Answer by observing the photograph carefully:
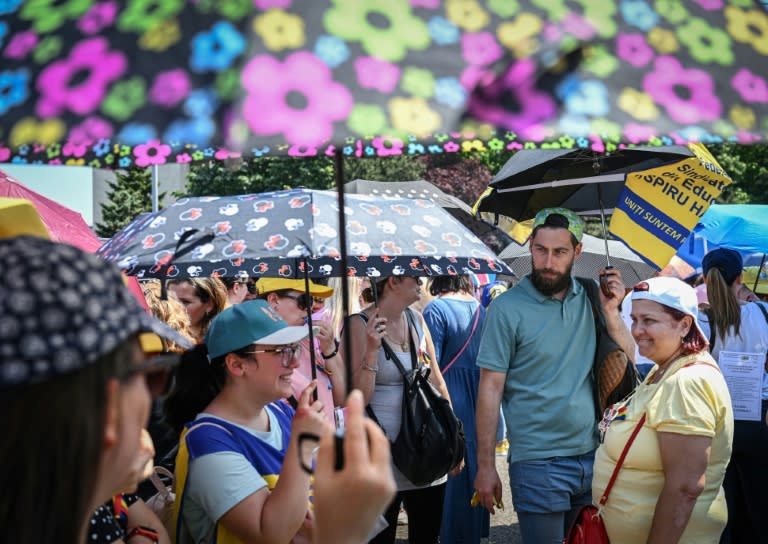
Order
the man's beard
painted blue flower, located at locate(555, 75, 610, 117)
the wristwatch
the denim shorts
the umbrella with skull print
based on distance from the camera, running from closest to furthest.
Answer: painted blue flower, located at locate(555, 75, 610, 117), the wristwatch, the denim shorts, the umbrella with skull print, the man's beard

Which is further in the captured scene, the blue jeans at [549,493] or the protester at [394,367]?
the protester at [394,367]

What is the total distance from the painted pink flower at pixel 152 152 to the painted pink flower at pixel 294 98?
219 mm

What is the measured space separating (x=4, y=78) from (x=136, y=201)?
2130 cm

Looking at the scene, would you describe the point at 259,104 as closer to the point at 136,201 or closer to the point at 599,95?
the point at 599,95

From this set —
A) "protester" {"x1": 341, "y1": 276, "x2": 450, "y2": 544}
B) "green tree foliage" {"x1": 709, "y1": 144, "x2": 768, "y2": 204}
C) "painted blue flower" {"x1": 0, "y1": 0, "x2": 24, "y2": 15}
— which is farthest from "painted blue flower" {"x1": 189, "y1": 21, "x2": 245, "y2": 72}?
"green tree foliage" {"x1": 709, "y1": 144, "x2": 768, "y2": 204}

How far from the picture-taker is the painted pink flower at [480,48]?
5.76 ft

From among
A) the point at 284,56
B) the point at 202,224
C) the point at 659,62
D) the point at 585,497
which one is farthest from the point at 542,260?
the point at 284,56

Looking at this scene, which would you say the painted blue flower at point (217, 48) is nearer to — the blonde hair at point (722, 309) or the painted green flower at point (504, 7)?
the painted green flower at point (504, 7)

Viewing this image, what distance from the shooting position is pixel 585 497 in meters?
4.77

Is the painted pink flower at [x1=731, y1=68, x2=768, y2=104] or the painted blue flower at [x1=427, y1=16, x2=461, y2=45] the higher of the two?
the painted blue flower at [x1=427, y1=16, x2=461, y2=45]

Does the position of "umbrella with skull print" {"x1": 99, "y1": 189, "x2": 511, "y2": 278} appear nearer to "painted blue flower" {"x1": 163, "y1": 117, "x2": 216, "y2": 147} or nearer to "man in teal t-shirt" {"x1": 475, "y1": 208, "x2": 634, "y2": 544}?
"man in teal t-shirt" {"x1": 475, "y1": 208, "x2": 634, "y2": 544}

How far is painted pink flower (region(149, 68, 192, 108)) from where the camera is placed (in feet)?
5.56

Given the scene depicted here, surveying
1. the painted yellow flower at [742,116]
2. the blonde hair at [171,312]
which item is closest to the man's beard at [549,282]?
the blonde hair at [171,312]

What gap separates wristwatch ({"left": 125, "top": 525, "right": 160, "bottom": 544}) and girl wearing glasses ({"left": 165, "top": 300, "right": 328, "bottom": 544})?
0.79ft
